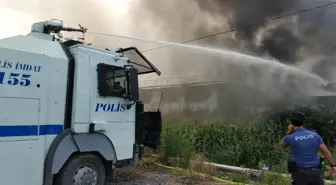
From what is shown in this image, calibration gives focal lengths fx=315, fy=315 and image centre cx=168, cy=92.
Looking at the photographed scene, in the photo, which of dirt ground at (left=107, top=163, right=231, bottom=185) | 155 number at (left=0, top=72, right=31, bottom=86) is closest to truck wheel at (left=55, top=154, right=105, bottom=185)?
dirt ground at (left=107, top=163, right=231, bottom=185)

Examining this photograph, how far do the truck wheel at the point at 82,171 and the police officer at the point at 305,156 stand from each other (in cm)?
311

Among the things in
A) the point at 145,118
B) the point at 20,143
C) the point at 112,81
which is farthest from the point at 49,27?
the point at 145,118

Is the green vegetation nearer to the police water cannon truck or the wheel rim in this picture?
the police water cannon truck

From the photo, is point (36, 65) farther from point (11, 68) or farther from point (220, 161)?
point (220, 161)

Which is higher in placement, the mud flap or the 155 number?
the 155 number

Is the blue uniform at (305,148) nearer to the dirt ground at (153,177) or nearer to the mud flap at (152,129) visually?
the dirt ground at (153,177)

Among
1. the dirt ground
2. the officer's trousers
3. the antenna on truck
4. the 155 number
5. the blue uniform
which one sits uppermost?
the antenna on truck

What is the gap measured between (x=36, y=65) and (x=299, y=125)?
3808 millimetres

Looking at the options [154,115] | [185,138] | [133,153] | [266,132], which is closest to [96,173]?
[133,153]

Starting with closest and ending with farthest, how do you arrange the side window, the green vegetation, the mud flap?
the side window
the mud flap
the green vegetation

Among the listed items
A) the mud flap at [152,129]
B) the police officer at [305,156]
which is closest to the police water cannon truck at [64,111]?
the mud flap at [152,129]

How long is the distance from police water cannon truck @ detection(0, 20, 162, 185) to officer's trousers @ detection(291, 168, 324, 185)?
2.98m

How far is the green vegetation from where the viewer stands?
27.0ft

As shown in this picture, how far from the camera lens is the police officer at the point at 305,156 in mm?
3904
